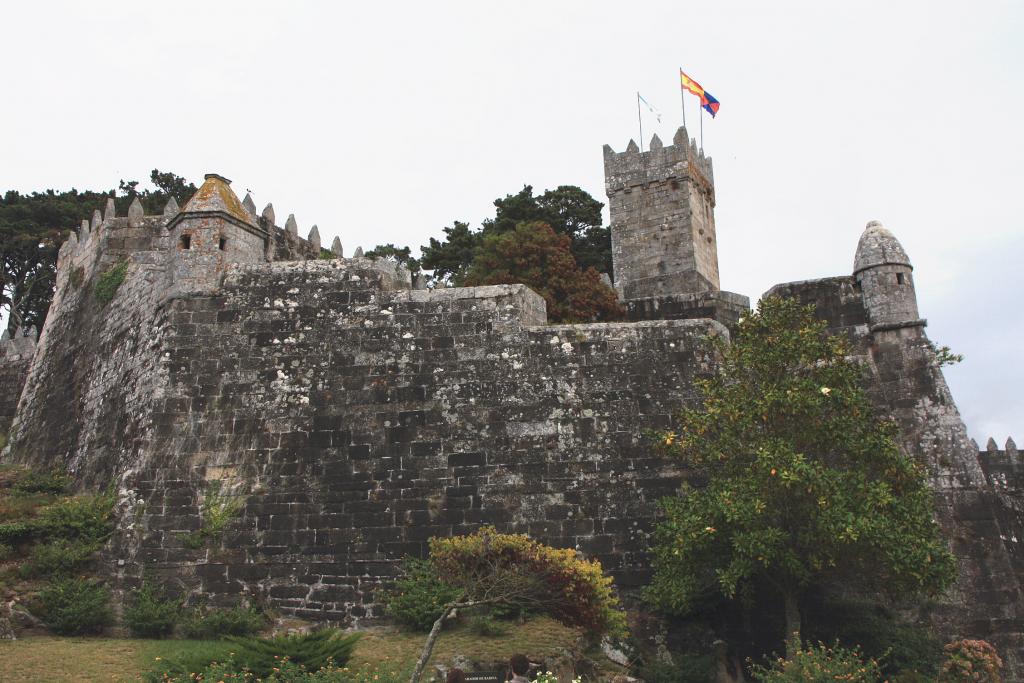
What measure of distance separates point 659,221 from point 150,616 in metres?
22.9

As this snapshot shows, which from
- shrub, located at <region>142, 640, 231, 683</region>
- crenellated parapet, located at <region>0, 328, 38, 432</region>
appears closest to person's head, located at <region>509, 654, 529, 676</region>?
shrub, located at <region>142, 640, 231, 683</region>

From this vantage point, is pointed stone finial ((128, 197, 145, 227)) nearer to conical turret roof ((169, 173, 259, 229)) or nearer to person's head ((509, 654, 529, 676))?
conical turret roof ((169, 173, 259, 229))

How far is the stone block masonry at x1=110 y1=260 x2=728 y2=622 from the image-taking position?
15.4m

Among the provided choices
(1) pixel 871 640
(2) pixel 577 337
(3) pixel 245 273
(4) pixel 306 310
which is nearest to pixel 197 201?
(3) pixel 245 273

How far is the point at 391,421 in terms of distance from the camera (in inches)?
643

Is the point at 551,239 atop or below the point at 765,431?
atop

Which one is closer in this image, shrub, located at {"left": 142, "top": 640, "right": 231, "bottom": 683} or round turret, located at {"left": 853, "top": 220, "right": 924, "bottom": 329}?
shrub, located at {"left": 142, "top": 640, "right": 231, "bottom": 683}

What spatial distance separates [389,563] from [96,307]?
1000 centimetres

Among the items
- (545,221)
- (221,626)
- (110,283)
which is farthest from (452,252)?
(221,626)

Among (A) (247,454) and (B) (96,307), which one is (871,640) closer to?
(A) (247,454)

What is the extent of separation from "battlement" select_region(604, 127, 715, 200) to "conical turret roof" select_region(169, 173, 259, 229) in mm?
17745

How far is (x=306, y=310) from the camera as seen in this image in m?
17.2

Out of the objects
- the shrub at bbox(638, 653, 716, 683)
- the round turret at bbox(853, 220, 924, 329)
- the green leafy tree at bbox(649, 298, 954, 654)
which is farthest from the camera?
the round turret at bbox(853, 220, 924, 329)

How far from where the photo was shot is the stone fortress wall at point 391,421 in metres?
15.5
